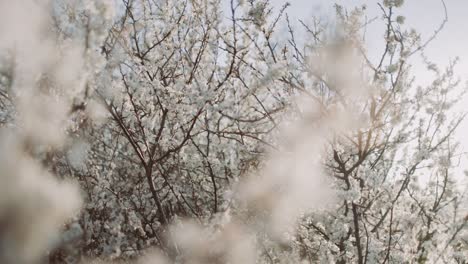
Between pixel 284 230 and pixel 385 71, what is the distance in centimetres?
220

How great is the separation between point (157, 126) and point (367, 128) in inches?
106

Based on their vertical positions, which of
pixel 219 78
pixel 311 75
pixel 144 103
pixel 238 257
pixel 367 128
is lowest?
pixel 238 257

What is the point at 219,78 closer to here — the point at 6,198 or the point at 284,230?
the point at 284,230

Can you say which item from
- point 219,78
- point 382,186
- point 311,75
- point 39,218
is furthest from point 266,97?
point 39,218

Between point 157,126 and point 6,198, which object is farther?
point 157,126

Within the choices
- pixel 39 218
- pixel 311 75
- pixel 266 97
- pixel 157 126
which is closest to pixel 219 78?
pixel 266 97

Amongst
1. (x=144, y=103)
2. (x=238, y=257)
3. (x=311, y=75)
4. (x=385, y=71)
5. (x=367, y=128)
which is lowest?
(x=238, y=257)

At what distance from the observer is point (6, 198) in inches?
69.5

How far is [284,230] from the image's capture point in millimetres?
5125

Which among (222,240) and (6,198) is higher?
(222,240)

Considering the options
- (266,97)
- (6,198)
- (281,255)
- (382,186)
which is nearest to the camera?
(6,198)

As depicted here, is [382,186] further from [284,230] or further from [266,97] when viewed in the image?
[266,97]

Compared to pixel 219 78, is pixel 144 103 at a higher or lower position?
lower

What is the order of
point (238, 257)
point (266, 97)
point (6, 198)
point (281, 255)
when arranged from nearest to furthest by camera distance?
point (6, 198), point (238, 257), point (281, 255), point (266, 97)
